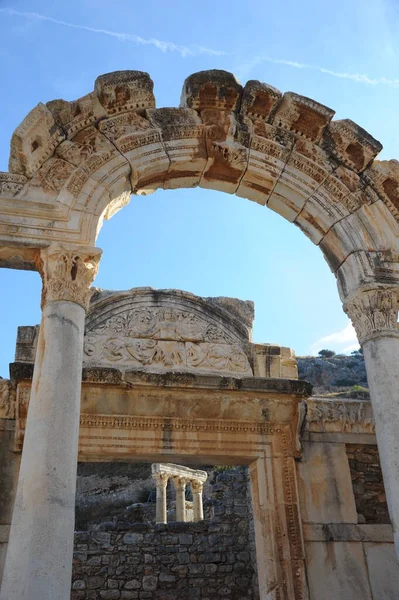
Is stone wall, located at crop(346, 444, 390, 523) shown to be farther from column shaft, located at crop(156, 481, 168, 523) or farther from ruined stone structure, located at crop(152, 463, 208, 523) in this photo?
column shaft, located at crop(156, 481, 168, 523)

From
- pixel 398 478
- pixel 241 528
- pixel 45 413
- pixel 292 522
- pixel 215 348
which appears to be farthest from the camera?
pixel 241 528

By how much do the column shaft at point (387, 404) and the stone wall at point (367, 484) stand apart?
9.64ft

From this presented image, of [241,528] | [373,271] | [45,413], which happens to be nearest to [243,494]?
[241,528]

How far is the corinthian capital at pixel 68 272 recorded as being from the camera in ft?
18.3

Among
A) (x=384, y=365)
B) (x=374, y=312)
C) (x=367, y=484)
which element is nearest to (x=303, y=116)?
(x=374, y=312)

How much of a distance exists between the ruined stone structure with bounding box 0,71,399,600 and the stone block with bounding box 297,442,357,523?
21 millimetres

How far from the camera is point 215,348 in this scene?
8953 millimetres

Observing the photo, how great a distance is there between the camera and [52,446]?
4742 millimetres

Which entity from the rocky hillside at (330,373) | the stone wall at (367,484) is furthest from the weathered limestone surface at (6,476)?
the rocky hillside at (330,373)

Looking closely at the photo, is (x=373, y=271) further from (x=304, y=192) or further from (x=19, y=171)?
(x=19, y=171)

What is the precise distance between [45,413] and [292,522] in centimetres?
438

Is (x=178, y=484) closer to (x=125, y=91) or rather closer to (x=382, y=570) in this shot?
(x=382, y=570)

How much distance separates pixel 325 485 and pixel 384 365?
2975 millimetres

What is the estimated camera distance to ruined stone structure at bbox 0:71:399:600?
5113 millimetres
